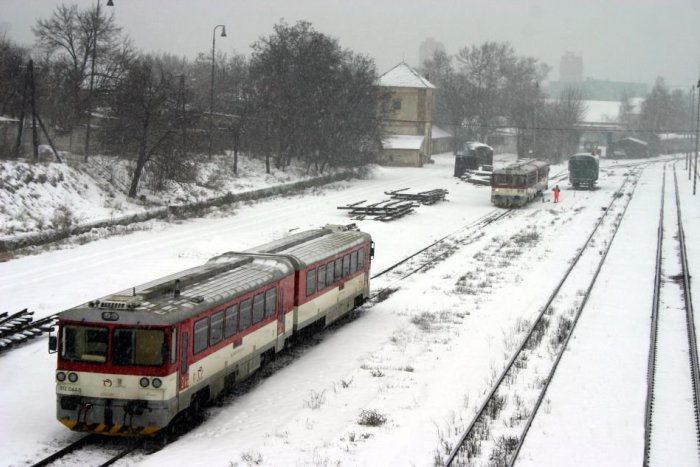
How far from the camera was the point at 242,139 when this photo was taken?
69312 millimetres

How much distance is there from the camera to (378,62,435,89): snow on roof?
102 m

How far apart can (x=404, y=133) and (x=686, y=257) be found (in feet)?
216

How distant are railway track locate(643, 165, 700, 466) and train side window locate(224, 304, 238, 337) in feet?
24.9

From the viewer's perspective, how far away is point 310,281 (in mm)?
20719

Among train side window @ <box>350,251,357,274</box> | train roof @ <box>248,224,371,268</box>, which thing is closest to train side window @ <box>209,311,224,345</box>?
train roof @ <box>248,224,371,268</box>

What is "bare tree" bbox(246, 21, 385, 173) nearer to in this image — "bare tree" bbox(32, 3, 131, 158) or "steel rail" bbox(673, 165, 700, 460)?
"bare tree" bbox(32, 3, 131, 158)

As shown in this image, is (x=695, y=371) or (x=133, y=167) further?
(x=133, y=167)

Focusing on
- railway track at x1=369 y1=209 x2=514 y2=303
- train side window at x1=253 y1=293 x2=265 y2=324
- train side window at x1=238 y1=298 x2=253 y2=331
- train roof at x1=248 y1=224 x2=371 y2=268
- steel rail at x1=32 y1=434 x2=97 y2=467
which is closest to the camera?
steel rail at x1=32 y1=434 x2=97 y2=467

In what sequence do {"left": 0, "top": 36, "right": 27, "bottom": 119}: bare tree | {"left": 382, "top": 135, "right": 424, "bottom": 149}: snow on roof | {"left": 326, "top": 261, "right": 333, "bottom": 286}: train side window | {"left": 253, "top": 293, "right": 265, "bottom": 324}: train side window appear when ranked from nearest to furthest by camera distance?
{"left": 253, "top": 293, "right": 265, "bottom": 324}: train side window → {"left": 326, "top": 261, "right": 333, "bottom": 286}: train side window → {"left": 0, "top": 36, "right": 27, "bottom": 119}: bare tree → {"left": 382, "top": 135, "right": 424, "bottom": 149}: snow on roof

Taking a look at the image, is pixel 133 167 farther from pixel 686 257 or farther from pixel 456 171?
pixel 456 171

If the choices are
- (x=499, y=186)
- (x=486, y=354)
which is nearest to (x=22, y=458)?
(x=486, y=354)

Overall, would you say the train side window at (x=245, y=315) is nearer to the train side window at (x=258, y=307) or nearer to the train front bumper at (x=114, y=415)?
the train side window at (x=258, y=307)

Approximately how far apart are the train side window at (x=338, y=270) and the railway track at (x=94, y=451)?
29.2 feet

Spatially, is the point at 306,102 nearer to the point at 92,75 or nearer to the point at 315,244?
the point at 92,75
